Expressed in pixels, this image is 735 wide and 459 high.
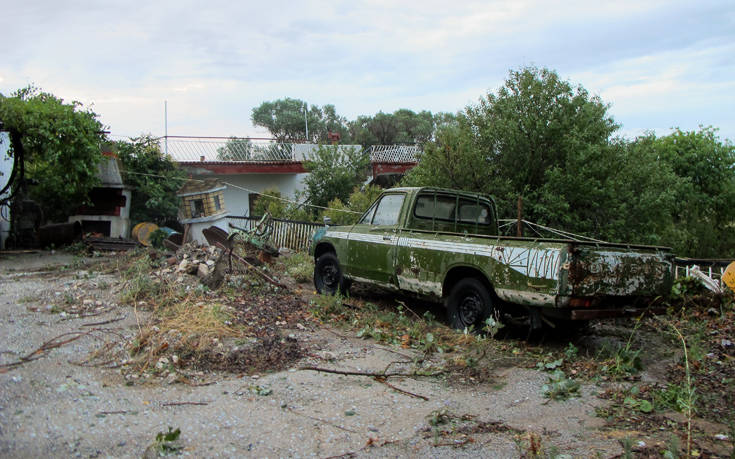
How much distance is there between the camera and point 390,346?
6.32 metres

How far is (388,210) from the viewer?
798 centimetres

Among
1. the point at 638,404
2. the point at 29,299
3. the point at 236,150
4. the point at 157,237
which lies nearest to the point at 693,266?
Answer: the point at 638,404

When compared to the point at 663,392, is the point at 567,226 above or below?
above

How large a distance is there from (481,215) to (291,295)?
3.18m

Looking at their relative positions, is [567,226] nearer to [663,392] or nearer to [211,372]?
[663,392]

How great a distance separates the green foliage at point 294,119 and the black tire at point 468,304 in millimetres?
36778

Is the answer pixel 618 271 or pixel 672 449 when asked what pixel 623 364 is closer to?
pixel 618 271

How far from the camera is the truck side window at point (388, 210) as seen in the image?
25.5ft

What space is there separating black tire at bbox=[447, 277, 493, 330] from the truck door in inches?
43.3

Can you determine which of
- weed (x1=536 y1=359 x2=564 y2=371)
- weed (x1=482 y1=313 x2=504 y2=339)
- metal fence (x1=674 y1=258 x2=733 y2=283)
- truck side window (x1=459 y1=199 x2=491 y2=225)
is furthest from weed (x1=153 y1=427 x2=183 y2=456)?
metal fence (x1=674 y1=258 x2=733 y2=283)

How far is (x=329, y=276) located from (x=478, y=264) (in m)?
3.36

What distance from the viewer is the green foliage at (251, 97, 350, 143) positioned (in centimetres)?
4447

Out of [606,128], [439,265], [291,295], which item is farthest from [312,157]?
[439,265]

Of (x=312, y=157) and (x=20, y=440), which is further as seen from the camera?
(x=312, y=157)
